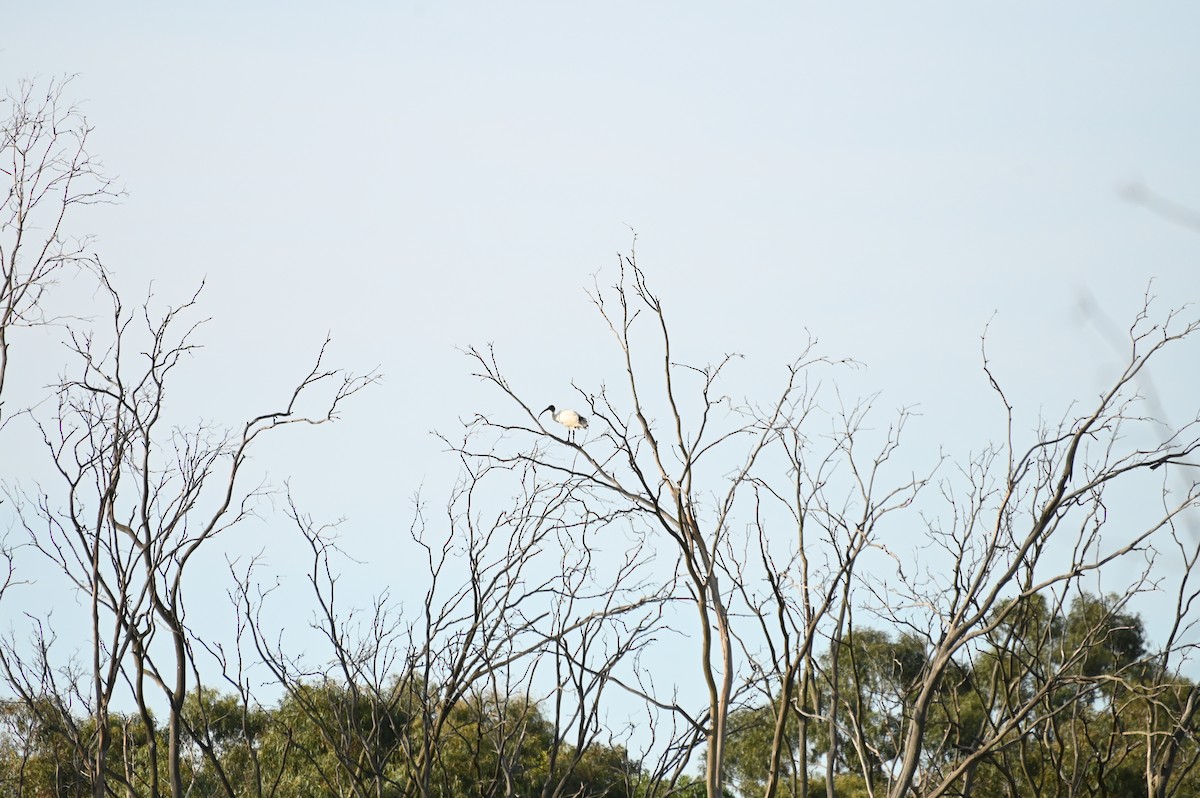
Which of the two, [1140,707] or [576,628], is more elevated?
[1140,707]

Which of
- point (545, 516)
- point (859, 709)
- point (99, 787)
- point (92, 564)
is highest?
point (545, 516)

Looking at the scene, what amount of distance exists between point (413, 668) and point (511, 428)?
6.10 feet

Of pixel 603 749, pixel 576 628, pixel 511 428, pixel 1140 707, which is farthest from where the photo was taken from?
pixel 1140 707

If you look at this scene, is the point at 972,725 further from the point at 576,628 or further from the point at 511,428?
the point at 511,428

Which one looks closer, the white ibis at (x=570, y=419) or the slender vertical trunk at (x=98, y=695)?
the slender vertical trunk at (x=98, y=695)

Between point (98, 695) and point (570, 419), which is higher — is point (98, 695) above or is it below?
below

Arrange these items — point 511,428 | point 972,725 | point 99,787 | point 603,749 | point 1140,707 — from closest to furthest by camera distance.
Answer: point 511,428
point 99,787
point 603,749
point 1140,707
point 972,725

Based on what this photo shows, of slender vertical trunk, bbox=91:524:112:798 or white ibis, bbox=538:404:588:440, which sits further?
white ibis, bbox=538:404:588:440

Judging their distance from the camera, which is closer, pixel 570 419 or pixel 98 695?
pixel 98 695

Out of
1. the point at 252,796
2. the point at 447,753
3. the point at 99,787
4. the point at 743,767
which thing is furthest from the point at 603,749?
the point at 99,787

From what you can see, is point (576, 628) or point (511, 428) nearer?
point (511, 428)

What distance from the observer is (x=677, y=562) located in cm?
604

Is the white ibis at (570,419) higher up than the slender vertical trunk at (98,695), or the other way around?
the white ibis at (570,419)

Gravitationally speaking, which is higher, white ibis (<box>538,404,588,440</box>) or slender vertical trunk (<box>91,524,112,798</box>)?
white ibis (<box>538,404,588,440</box>)
